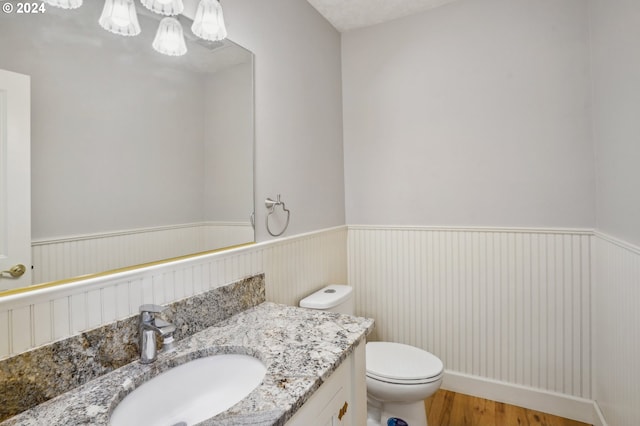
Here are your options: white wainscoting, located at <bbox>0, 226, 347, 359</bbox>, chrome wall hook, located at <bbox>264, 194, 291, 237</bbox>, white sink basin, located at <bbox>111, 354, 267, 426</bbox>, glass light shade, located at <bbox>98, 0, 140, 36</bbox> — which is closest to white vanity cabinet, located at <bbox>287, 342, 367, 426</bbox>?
white sink basin, located at <bbox>111, 354, 267, 426</bbox>

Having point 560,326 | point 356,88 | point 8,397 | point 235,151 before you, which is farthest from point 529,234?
point 8,397

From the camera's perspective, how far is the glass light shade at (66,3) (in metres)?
0.84

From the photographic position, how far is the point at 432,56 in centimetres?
207

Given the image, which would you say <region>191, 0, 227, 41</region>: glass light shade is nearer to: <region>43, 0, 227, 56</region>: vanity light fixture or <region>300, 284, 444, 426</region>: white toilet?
<region>43, 0, 227, 56</region>: vanity light fixture

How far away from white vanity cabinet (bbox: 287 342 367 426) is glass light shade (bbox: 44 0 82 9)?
1237 mm

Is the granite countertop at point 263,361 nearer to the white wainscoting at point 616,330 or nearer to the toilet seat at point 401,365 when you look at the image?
the toilet seat at point 401,365

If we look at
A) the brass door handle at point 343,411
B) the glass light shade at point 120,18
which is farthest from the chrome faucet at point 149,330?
the glass light shade at point 120,18

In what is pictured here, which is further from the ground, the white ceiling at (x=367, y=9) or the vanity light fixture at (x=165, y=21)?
the white ceiling at (x=367, y=9)

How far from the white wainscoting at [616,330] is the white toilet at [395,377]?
71 centimetres

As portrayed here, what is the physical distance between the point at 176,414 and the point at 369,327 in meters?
0.66

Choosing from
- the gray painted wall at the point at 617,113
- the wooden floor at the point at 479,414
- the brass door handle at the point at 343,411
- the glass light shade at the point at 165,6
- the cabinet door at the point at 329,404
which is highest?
the glass light shade at the point at 165,6

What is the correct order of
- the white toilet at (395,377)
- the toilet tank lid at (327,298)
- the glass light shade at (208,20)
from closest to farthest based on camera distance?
the glass light shade at (208,20) < the white toilet at (395,377) < the toilet tank lid at (327,298)

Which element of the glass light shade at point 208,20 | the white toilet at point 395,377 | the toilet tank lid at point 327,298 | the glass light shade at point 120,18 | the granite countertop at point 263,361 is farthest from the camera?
the toilet tank lid at point 327,298

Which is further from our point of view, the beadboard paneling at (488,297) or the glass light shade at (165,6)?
the beadboard paneling at (488,297)
